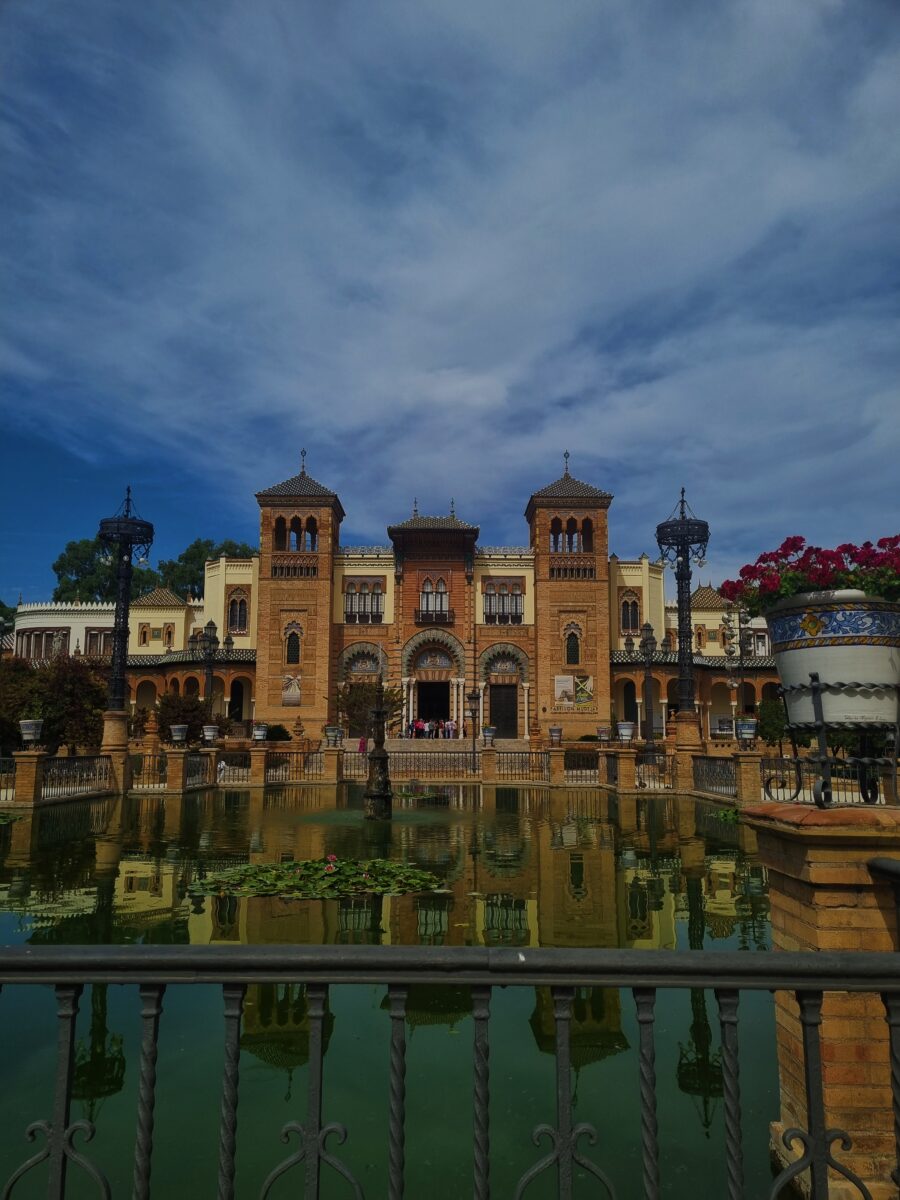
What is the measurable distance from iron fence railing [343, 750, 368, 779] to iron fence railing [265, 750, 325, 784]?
121 centimetres

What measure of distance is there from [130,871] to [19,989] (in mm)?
3869

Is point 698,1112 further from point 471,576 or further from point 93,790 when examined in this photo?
point 471,576

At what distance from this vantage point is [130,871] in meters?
10.1

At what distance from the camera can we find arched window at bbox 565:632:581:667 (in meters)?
42.1

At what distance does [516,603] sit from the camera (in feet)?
143

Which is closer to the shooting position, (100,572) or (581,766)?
(581,766)

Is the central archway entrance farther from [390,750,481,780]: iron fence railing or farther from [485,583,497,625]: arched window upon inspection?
[390,750,481,780]: iron fence railing

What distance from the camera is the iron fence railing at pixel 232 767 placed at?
25031 mm

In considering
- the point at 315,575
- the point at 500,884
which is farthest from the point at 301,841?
the point at 315,575

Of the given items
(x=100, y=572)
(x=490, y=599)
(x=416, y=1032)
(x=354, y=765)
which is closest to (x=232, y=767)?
(x=354, y=765)

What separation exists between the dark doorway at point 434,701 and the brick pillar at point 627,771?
21.6m

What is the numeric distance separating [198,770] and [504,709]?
864 inches

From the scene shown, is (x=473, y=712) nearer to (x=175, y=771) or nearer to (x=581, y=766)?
(x=581, y=766)

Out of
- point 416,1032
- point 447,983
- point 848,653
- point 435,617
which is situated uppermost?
point 435,617
